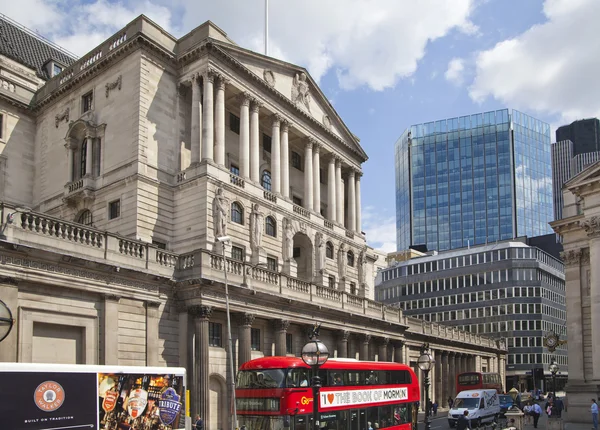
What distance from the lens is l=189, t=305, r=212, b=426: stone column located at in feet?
115

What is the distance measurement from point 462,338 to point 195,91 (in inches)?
1901

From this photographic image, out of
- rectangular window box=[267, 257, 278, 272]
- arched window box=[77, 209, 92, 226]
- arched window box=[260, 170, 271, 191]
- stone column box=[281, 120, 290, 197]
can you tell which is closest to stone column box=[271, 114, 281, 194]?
stone column box=[281, 120, 290, 197]

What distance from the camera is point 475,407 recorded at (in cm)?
4684

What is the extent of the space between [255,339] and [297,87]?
73.5 feet

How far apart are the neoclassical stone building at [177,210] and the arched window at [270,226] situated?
168 millimetres

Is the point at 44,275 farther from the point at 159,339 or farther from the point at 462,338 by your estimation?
the point at 462,338

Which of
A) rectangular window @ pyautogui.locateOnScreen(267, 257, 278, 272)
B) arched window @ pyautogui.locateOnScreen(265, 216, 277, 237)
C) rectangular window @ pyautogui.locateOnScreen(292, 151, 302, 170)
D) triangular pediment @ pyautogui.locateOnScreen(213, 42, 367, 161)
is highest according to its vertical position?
triangular pediment @ pyautogui.locateOnScreen(213, 42, 367, 161)

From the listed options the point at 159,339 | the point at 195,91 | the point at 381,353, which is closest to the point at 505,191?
the point at 381,353

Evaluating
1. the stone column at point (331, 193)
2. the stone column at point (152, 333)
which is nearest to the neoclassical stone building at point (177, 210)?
the stone column at point (152, 333)

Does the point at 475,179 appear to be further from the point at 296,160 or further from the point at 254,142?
the point at 254,142

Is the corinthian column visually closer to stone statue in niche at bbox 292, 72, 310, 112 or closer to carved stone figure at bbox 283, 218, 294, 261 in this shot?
carved stone figure at bbox 283, 218, 294, 261

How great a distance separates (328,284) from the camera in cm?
5512

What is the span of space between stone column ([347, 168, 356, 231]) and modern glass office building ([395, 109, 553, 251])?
103 meters

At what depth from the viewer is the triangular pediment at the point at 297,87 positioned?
48897 mm
